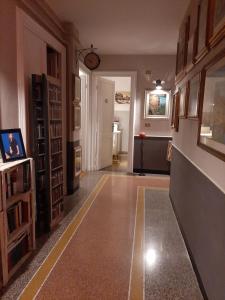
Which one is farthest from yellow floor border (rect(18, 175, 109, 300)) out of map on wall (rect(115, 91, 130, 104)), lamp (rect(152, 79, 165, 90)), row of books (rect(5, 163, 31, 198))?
map on wall (rect(115, 91, 130, 104))

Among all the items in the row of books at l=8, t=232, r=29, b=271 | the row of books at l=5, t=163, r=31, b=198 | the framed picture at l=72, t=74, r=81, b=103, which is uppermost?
the framed picture at l=72, t=74, r=81, b=103

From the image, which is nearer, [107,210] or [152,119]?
[107,210]

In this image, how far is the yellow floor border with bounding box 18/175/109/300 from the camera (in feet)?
5.68

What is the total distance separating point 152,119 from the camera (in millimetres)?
5395

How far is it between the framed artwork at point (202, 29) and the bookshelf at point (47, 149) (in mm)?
1536

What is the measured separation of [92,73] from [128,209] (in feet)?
11.0

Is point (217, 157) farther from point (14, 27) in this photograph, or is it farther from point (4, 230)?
point (14, 27)

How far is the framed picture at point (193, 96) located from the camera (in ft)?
6.97

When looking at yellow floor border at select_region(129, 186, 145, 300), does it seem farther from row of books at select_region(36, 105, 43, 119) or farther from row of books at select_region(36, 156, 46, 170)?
row of books at select_region(36, 105, 43, 119)

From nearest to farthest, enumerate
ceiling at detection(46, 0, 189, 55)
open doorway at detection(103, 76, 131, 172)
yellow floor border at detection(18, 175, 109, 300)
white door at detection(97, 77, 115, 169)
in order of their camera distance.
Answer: yellow floor border at detection(18, 175, 109, 300) < ceiling at detection(46, 0, 189, 55) < white door at detection(97, 77, 115, 169) < open doorway at detection(103, 76, 131, 172)

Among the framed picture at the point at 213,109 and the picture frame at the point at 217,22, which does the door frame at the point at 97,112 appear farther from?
the picture frame at the point at 217,22

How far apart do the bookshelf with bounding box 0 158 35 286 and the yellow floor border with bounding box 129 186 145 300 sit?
1.01 metres

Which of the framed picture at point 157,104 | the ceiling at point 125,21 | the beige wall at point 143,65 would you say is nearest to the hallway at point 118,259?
the framed picture at point 157,104

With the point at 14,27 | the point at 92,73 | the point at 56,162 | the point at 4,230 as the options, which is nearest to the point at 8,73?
the point at 14,27
